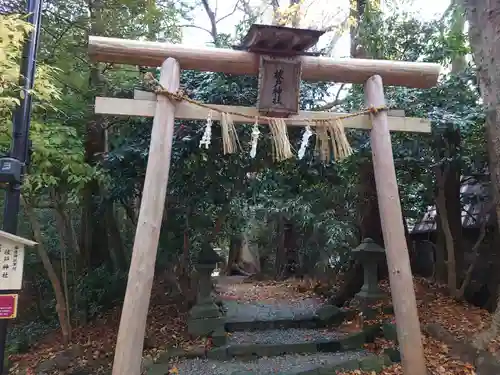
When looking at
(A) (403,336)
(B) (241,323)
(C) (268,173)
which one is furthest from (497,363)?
(C) (268,173)

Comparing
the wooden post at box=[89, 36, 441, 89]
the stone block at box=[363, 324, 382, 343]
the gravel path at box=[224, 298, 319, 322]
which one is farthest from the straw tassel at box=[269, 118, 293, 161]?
the gravel path at box=[224, 298, 319, 322]

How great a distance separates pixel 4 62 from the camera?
11.8 feet

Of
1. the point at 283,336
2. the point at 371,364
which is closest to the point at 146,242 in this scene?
the point at 371,364

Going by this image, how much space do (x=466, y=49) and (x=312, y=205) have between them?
3.95 metres

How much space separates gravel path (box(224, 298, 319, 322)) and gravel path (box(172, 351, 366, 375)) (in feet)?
4.55

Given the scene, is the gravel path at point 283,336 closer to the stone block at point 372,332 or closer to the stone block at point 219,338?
the stone block at point 219,338

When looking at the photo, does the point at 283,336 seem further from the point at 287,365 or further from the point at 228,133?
the point at 228,133

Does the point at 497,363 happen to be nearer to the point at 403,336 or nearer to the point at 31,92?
the point at 403,336

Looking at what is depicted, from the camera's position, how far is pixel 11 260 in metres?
3.54

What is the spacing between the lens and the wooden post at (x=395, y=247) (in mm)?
4012

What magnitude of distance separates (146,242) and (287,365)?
3.23 m

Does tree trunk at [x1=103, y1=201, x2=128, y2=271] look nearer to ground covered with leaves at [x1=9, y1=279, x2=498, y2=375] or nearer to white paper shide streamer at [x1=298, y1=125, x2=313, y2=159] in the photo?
ground covered with leaves at [x1=9, y1=279, x2=498, y2=375]

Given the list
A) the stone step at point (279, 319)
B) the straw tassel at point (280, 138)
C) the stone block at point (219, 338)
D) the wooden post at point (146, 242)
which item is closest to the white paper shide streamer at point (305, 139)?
the straw tassel at point (280, 138)

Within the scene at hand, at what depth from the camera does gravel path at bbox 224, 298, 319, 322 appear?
7613 millimetres
